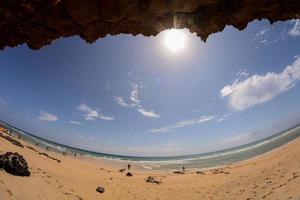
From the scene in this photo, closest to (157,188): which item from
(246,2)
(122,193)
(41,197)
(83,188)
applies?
(122,193)

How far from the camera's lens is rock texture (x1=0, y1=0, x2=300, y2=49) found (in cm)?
598

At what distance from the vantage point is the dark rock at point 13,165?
44.8 feet

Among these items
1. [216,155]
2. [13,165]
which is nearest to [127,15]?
[13,165]

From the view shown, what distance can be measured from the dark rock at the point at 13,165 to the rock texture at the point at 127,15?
9257mm

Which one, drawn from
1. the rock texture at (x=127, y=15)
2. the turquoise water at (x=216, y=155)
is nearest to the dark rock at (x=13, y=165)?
the rock texture at (x=127, y=15)

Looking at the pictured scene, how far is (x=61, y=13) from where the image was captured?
21.1 ft

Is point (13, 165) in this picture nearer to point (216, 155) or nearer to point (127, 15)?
point (127, 15)

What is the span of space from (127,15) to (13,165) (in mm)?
11952

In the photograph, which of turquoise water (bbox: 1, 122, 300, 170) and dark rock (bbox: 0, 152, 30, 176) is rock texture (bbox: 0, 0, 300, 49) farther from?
turquoise water (bbox: 1, 122, 300, 170)

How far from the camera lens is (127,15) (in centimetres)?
641

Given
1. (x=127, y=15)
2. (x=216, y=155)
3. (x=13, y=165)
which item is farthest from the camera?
(x=216, y=155)

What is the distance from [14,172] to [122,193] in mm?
9409

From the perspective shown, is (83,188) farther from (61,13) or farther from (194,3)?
(194,3)

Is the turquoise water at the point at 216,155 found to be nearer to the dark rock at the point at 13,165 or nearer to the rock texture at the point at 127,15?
the dark rock at the point at 13,165
